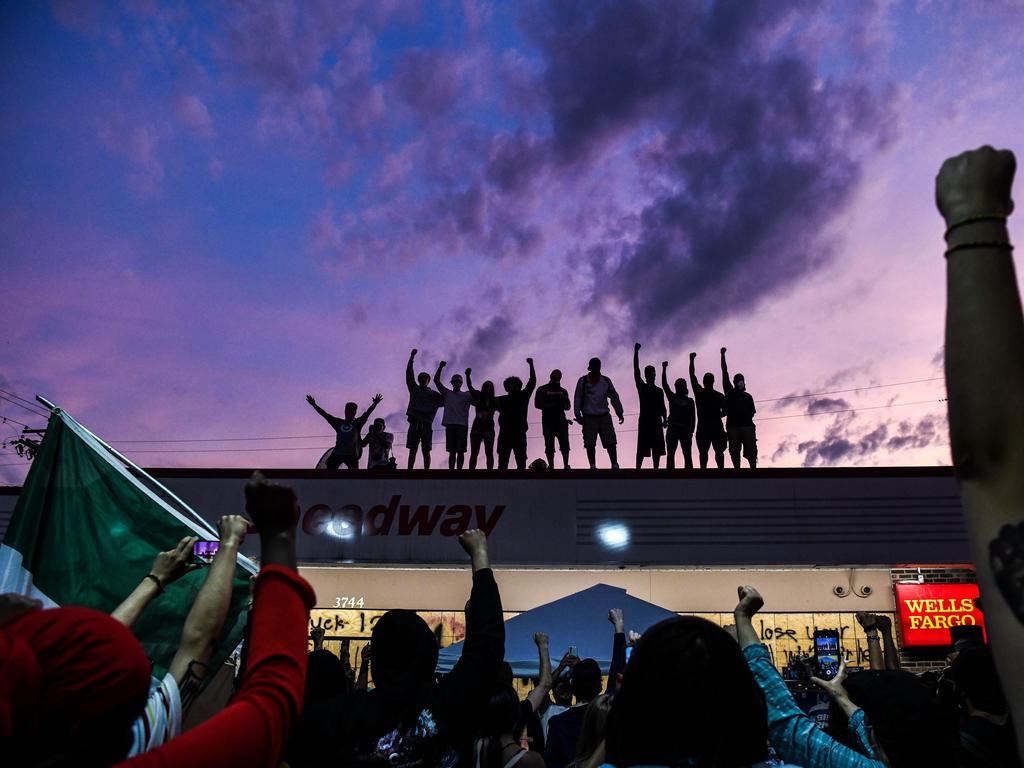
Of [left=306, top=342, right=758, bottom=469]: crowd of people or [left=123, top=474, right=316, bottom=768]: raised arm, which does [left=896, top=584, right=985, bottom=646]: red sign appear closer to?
[left=306, top=342, right=758, bottom=469]: crowd of people

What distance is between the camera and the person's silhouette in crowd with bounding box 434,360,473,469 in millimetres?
14719

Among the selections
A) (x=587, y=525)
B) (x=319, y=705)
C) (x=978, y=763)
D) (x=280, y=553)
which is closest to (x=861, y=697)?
(x=978, y=763)

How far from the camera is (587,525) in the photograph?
537 inches

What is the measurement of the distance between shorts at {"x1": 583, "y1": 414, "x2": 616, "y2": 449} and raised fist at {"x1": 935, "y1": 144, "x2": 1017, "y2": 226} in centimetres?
1304

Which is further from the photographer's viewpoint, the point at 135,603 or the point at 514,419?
the point at 514,419

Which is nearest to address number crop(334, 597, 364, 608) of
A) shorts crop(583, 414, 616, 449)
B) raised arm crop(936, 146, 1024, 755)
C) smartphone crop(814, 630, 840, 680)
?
shorts crop(583, 414, 616, 449)

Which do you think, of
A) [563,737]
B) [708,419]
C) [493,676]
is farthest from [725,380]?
[493,676]

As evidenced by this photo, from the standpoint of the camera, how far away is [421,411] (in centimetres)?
1481

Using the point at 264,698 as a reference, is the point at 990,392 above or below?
above

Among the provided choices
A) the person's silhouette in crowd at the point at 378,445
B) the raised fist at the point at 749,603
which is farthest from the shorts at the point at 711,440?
the raised fist at the point at 749,603

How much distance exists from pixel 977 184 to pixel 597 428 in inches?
519

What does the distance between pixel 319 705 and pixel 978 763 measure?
277 centimetres

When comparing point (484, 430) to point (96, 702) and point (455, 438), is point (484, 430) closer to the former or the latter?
point (455, 438)

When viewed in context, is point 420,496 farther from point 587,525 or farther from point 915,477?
point 915,477
